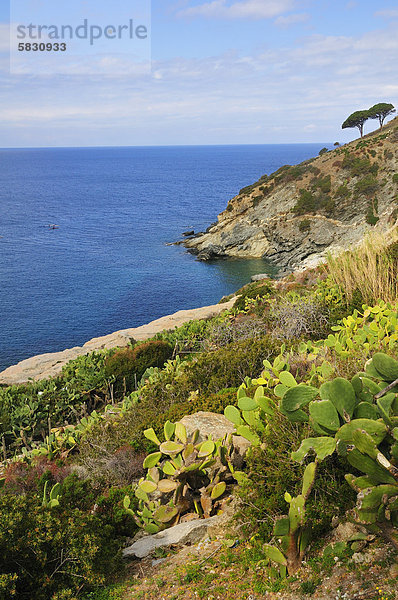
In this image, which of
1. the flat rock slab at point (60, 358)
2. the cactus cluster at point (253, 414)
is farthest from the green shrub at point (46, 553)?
the flat rock slab at point (60, 358)

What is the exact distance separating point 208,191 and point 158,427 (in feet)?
391

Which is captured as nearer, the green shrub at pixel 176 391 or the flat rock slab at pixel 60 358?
the green shrub at pixel 176 391

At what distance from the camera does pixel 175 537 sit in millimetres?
4465

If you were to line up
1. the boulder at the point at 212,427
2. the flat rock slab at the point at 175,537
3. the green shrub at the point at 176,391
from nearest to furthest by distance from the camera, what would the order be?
the flat rock slab at the point at 175,537, the boulder at the point at 212,427, the green shrub at the point at 176,391

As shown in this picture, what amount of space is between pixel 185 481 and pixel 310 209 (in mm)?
54098

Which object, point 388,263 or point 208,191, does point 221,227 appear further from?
point 208,191

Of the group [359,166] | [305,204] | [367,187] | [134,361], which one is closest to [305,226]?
[305,204]

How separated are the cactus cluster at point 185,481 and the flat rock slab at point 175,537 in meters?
0.30

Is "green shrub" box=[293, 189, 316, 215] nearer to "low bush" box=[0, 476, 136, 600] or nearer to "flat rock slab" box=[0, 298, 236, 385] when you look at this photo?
"flat rock slab" box=[0, 298, 236, 385]

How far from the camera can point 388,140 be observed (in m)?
59.2

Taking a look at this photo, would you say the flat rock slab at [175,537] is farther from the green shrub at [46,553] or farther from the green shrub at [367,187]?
the green shrub at [367,187]

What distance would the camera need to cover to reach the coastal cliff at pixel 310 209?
53062 mm

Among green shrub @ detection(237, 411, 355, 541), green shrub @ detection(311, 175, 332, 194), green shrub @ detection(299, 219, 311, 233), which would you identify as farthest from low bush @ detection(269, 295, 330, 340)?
green shrub @ detection(311, 175, 332, 194)

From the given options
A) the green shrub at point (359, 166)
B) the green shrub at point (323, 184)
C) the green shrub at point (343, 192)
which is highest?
the green shrub at point (359, 166)
